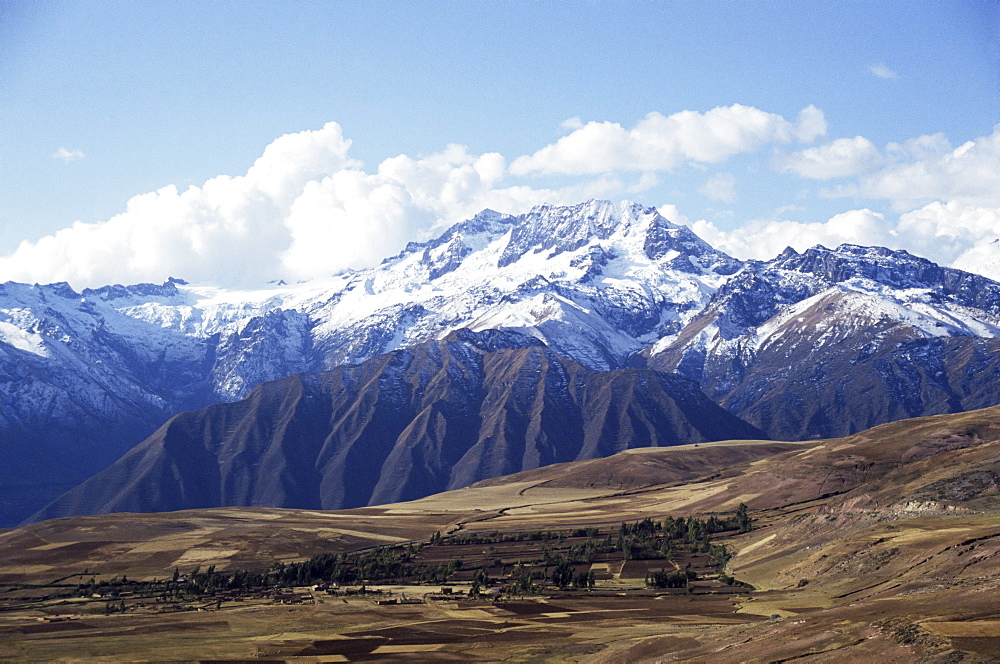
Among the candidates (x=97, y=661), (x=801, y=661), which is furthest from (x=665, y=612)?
(x=97, y=661)

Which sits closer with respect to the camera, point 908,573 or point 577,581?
point 908,573

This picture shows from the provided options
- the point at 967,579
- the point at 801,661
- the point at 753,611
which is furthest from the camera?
the point at 753,611

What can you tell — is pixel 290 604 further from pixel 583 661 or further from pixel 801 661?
pixel 801 661

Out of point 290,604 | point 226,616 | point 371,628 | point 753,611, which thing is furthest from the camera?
point 290,604

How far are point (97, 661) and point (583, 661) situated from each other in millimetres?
60332

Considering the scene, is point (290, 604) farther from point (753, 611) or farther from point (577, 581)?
point (753, 611)

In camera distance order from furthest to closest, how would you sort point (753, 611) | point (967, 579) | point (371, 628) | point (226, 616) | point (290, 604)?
point (290, 604) → point (226, 616) → point (371, 628) → point (753, 611) → point (967, 579)

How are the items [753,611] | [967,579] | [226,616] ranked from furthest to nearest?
1. [226,616]
2. [753,611]
3. [967,579]

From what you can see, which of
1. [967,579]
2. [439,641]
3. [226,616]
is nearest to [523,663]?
[439,641]

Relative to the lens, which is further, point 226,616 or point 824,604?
point 226,616

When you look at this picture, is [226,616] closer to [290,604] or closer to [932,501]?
[290,604]

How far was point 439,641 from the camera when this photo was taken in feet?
449

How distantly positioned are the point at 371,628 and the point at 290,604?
113ft

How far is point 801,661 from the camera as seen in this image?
9238 centimetres
